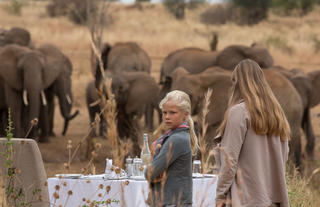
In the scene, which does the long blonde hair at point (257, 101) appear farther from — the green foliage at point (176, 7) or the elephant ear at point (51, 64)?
the green foliage at point (176, 7)

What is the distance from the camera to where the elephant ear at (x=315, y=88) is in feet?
45.8

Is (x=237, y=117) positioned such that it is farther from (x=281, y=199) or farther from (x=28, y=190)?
(x=28, y=190)

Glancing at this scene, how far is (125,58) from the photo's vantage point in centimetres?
1778

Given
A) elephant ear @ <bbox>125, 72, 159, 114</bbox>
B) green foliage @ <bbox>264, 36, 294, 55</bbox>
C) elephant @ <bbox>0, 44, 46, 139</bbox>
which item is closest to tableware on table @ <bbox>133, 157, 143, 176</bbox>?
elephant ear @ <bbox>125, 72, 159, 114</bbox>

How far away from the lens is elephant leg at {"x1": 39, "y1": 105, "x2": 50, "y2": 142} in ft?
46.3

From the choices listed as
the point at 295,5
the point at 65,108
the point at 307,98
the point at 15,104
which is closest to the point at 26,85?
the point at 15,104

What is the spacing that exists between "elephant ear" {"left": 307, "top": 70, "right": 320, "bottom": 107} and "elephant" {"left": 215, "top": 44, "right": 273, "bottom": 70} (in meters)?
1.10

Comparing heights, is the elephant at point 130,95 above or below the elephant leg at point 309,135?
above

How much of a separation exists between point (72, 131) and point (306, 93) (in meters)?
5.51

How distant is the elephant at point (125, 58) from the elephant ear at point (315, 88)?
4783mm

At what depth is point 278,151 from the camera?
180 inches

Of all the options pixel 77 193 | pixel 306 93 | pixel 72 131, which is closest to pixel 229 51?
pixel 306 93

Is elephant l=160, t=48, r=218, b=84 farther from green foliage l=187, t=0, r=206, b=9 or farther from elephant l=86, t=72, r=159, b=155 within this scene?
green foliage l=187, t=0, r=206, b=9

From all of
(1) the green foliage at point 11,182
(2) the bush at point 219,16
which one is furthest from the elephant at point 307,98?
(2) the bush at point 219,16
